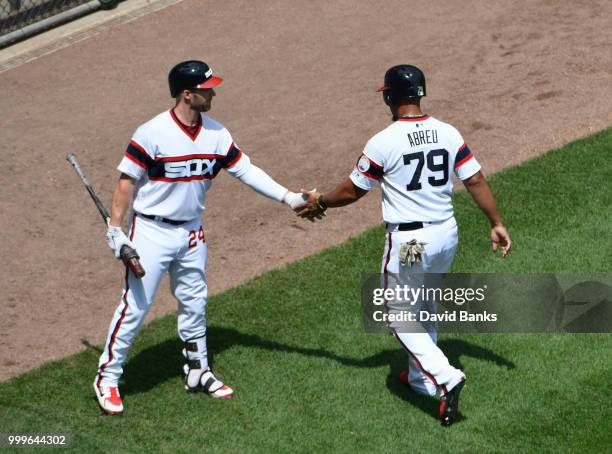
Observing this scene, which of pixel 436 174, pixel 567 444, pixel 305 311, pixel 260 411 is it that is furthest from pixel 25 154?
pixel 567 444

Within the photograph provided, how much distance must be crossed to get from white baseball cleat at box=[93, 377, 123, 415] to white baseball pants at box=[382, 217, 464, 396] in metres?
1.86

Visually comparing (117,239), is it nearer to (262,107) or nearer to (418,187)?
(418,187)

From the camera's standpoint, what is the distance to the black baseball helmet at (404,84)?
21.0 ft

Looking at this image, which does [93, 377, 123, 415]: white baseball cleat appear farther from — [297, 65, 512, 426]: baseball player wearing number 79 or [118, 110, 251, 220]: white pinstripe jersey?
[297, 65, 512, 426]: baseball player wearing number 79

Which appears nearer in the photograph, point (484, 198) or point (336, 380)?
point (484, 198)

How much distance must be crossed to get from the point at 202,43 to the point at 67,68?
1.54m

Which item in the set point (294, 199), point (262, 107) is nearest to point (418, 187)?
point (294, 199)

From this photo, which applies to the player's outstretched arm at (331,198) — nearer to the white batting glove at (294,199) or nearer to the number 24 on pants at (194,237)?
the white batting glove at (294,199)

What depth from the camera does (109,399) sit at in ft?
22.6

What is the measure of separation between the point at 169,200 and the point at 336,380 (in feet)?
5.60

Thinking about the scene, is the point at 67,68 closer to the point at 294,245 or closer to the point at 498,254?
the point at 294,245

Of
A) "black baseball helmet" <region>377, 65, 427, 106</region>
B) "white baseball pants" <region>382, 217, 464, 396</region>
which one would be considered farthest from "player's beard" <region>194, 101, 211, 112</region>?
"white baseball pants" <region>382, 217, 464, 396</region>

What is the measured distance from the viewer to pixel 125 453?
6.49m

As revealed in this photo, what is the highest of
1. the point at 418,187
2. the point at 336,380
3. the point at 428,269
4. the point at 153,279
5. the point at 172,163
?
the point at 172,163
